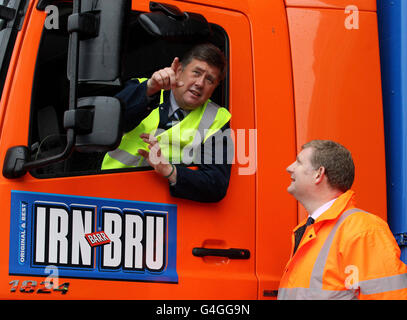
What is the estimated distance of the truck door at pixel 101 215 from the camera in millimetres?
2660

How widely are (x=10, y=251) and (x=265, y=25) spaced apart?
1.54 m

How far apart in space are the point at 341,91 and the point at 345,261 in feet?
3.14

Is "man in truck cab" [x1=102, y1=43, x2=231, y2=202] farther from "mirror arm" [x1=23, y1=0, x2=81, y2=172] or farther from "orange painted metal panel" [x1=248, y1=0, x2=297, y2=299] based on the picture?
"mirror arm" [x1=23, y1=0, x2=81, y2=172]

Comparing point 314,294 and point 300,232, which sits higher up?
point 300,232

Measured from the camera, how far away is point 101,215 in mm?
2803

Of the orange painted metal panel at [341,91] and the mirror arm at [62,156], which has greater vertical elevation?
the orange painted metal panel at [341,91]

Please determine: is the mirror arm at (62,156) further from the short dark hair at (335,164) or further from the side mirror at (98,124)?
the short dark hair at (335,164)

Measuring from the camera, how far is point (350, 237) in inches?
106

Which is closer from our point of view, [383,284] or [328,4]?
[383,284]

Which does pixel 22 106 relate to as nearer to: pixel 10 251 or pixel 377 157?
pixel 10 251

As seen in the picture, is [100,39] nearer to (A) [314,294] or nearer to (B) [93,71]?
(B) [93,71]

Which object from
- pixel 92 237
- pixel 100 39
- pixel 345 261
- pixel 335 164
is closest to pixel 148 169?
pixel 92 237

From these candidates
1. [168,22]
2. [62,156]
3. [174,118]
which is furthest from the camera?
[174,118]

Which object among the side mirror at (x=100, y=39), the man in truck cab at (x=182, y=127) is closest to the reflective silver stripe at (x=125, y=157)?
the man in truck cab at (x=182, y=127)
